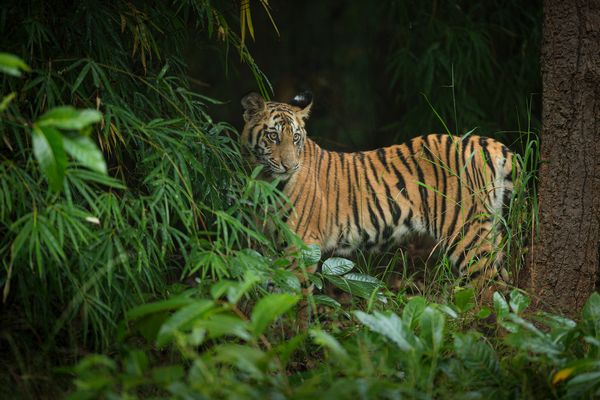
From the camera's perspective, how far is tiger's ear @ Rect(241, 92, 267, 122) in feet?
16.3

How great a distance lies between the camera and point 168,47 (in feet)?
13.4

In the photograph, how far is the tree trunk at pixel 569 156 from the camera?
3.44 metres

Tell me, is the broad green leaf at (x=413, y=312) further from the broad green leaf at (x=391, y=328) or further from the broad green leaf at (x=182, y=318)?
the broad green leaf at (x=182, y=318)

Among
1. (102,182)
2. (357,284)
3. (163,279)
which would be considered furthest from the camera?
(357,284)

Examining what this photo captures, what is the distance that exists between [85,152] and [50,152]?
0.11 meters

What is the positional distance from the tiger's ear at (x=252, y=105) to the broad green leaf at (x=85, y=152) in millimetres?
2574

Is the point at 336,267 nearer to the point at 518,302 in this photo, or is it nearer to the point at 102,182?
the point at 518,302

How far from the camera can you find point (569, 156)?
3488 millimetres

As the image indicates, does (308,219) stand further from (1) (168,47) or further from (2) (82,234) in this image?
(2) (82,234)

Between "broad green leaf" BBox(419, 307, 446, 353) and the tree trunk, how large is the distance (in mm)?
603

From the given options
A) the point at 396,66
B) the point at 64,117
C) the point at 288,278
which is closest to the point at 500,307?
the point at 288,278

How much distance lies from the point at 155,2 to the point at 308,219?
1942mm

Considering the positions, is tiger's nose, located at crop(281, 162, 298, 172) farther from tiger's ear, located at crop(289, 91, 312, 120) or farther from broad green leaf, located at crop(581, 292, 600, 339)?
broad green leaf, located at crop(581, 292, 600, 339)

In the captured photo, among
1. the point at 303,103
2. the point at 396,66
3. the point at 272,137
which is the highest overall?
the point at 396,66
